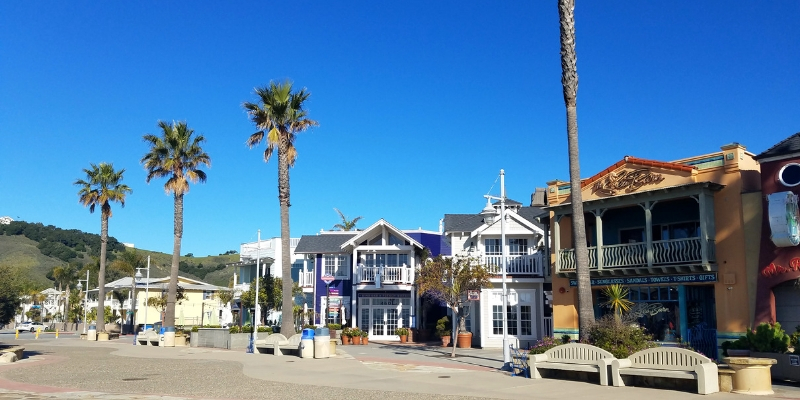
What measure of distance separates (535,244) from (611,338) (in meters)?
16.1

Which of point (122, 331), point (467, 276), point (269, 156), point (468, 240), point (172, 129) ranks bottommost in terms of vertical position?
point (122, 331)

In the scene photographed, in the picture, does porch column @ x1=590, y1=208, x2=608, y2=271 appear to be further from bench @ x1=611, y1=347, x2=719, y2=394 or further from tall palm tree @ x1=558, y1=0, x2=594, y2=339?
bench @ x1=611, y1=347, x2=719, y2=394

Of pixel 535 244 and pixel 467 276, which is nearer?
pixel 467 276

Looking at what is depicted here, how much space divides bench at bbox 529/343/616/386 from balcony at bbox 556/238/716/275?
7580 mm

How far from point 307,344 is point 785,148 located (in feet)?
59.2

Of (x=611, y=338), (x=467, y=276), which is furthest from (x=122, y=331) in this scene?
(x=611, y=338)

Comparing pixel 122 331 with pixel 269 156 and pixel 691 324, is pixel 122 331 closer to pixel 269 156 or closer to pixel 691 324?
pixel 269 156

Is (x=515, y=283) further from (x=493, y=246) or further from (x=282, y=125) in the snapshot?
(x=282, y=125)

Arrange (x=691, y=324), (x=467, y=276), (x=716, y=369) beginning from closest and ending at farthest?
(x=716, y=369), (x=691, y=324), (x=467, y=276)

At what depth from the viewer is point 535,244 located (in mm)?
33594

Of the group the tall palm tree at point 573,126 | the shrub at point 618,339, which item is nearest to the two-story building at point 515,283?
the tall palm tree at point 573,126

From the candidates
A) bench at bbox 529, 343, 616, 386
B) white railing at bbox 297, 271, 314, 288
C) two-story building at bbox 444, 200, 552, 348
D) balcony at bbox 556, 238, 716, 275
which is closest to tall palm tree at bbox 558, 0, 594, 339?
bench at bbox 529, 343, 616, 386

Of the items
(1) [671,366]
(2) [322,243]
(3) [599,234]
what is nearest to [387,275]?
(2) [322,243]

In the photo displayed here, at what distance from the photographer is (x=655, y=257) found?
78.3 feet
